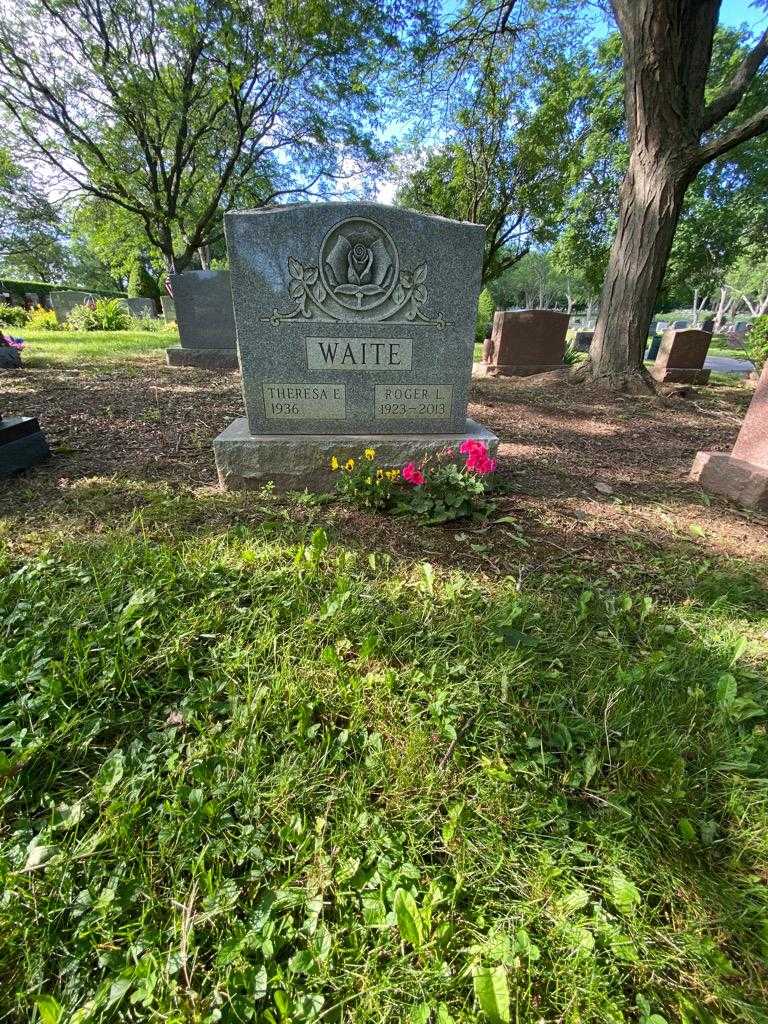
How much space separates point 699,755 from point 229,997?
1340mm

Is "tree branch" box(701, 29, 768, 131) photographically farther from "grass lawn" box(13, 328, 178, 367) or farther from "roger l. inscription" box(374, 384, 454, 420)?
"grass lawn" box(13, 328, 178, 367)

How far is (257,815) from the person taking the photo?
1.14m

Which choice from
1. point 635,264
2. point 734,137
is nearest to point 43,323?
point 635,264

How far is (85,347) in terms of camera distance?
9.62 meters

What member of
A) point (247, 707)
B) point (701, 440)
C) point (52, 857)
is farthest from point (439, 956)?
point (701, 440)

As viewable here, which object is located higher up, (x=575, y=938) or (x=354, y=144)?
(x=354, y=144)

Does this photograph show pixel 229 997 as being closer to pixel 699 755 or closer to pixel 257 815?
pixel 257 815

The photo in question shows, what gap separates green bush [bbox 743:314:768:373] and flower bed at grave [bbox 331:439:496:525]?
A: 1224cm

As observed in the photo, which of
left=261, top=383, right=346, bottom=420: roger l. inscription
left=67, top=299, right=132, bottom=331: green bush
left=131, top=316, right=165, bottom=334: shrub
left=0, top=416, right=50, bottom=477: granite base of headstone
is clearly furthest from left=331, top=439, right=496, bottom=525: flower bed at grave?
left=131, top=316, right=165, bottom=334: shrub

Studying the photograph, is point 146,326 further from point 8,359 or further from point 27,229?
point 27,229

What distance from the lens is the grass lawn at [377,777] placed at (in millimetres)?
892

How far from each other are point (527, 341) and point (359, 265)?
7329 millimetres

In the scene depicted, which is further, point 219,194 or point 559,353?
point 219,194

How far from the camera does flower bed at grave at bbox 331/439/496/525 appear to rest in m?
2.64
